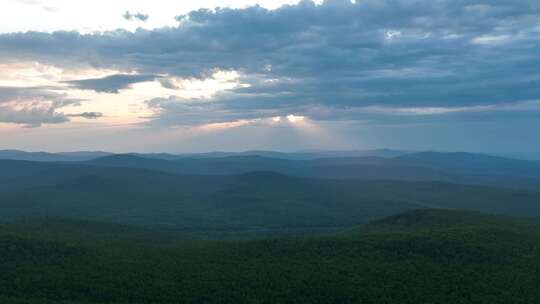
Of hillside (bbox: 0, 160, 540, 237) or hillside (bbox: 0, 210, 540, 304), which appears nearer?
hillside (bbox: 0, 210, 540, 304)

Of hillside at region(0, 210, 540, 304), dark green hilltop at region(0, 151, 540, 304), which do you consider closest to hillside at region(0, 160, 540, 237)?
dark green hilltop at region(0, 151, 540, 304)

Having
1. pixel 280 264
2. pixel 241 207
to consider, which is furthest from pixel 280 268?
pixel 241 207

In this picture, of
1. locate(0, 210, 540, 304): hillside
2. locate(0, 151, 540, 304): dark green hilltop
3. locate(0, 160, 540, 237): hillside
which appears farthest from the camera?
locate(0, 160, 540, 237): hillside

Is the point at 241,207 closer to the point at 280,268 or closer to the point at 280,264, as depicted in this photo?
the point at 280,264

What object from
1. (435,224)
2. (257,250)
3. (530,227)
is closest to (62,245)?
(257,250)

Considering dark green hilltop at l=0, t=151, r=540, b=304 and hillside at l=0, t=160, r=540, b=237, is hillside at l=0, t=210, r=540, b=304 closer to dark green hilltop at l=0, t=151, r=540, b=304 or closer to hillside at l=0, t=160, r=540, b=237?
dark green hilltop at l=0, t=151, r=540, b=304

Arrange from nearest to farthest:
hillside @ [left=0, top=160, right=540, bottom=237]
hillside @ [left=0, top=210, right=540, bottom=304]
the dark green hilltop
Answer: hillside @ [left=0, top=210, right=540, bottom=304]
the dark green hilltop
hillside @ [left=0, top=160, right=540, bottom=237]

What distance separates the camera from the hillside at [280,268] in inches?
2137

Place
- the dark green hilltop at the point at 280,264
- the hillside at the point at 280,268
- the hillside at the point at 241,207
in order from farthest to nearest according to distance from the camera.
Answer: the hillside at the point at 241,207, the dark green hilltop at the point at 280,264, the hillside at the point at 280,268

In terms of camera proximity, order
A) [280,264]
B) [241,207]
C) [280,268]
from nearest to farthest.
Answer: [280,268] < [280,264] < [241,207]

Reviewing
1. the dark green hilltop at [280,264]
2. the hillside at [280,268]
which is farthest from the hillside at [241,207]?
the hillside at [280,268]

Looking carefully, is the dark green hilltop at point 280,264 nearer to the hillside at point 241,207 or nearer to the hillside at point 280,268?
the hillside at point 280,268

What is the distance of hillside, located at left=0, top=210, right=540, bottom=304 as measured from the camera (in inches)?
2137

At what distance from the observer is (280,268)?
64.1 meters
